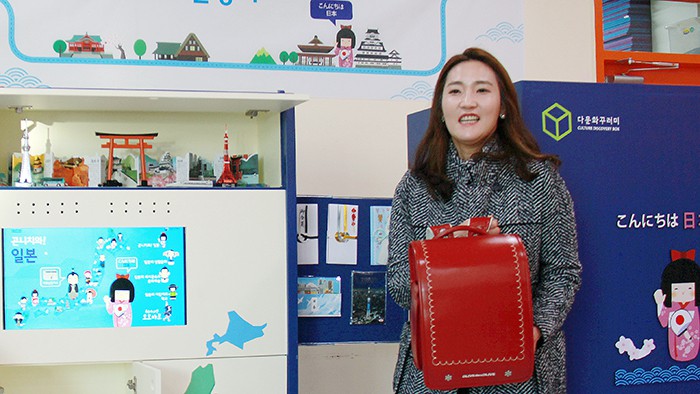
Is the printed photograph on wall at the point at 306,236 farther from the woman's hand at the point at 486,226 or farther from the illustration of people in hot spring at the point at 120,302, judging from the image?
the woman's hand at the point at 486,226

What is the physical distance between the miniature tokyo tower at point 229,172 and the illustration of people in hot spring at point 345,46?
0.92 meters

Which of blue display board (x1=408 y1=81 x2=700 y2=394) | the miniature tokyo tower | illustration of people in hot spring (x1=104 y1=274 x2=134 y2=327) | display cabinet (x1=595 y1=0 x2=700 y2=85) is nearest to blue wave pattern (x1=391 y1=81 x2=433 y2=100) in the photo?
display cabinet (x1=595 y1=0 x2=700 y2=85)

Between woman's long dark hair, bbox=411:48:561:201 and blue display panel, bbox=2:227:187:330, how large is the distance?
82 cm

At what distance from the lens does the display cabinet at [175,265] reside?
7.77 ft

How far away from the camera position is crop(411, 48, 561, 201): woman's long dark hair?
2090 millimetres

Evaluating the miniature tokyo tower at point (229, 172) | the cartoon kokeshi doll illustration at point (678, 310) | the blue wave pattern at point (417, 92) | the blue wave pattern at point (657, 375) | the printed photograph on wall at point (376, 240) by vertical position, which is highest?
the blue wave pattern at point (417, 92)

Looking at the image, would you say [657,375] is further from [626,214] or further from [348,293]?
[348,293]

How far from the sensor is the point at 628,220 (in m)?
2.37

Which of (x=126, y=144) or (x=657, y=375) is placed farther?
(x=126, y=144)

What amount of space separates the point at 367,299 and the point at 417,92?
1.35 meters

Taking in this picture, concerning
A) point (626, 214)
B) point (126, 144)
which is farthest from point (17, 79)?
point (626, 214)

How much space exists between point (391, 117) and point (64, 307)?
184 cm

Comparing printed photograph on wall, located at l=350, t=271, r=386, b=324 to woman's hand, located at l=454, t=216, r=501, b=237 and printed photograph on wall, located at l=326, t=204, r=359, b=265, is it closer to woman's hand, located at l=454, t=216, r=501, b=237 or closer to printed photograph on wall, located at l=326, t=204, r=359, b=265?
printed photograph on wall, located at l=326, t=204, r=359, b=265

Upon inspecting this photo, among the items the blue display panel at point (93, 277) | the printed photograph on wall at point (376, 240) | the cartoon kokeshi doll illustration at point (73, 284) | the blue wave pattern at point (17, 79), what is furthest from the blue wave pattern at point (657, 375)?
the blue wave pattern at point (17, 79)
